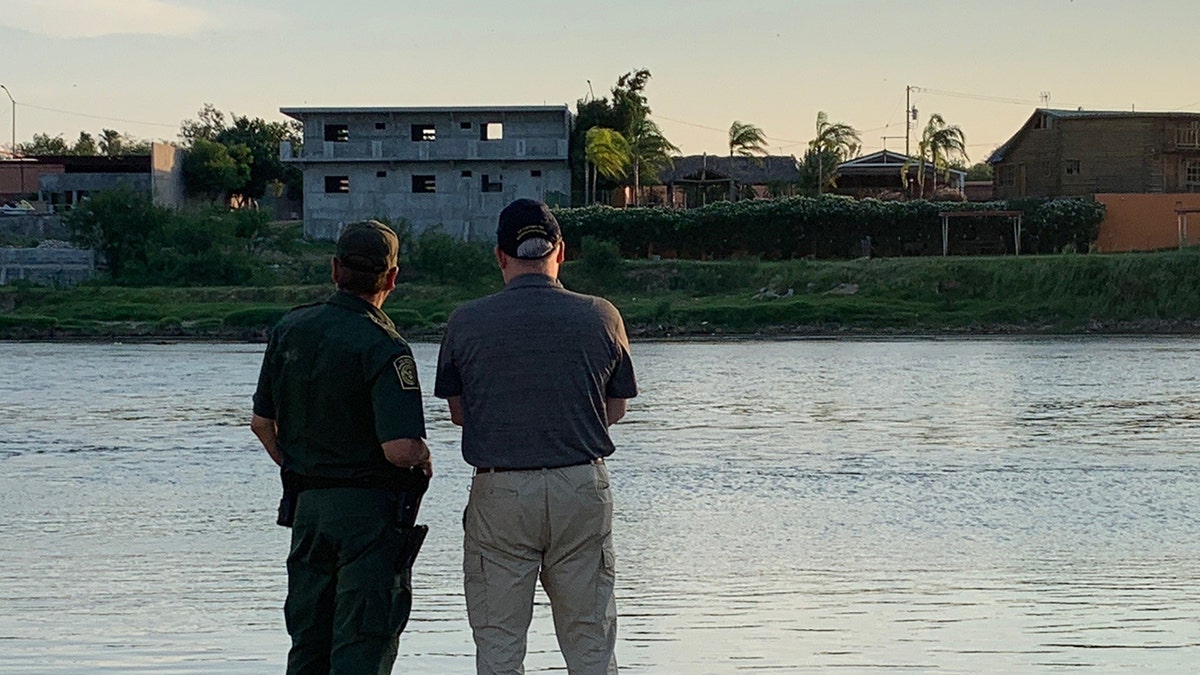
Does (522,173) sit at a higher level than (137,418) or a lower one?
higher

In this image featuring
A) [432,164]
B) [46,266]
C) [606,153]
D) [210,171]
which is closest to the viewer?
[46,266]

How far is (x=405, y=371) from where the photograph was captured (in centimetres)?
589

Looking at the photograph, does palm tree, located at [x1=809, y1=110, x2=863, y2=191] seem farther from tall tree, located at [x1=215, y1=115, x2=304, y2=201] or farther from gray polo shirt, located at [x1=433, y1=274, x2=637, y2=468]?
gray polo shirt, located at [x1=433, y1=274, x2=637, y2=468]

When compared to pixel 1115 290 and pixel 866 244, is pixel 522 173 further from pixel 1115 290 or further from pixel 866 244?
pixel 1115 290

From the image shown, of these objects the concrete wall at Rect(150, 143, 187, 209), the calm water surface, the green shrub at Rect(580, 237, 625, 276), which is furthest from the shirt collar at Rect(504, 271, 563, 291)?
the concrete wall at Rect(150, 143, 187, 209)

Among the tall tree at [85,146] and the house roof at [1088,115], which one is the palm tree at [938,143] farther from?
the tall tree at [85,146]

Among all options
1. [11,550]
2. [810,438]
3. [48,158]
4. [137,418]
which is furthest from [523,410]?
[48,158]

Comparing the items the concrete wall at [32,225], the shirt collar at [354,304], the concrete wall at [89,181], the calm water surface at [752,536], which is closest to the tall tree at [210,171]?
the concrete wall at [89,181]

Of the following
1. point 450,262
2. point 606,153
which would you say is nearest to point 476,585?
point 450,262

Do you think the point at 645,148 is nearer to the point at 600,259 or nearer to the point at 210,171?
the point at 600,259

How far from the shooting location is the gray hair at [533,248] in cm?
604

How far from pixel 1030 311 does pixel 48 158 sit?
166 feet

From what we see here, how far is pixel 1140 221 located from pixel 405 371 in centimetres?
5873

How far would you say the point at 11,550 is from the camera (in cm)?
1254
